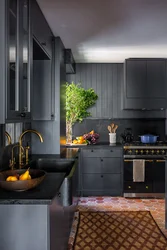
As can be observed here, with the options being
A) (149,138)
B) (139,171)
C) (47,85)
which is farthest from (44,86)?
(149,138)

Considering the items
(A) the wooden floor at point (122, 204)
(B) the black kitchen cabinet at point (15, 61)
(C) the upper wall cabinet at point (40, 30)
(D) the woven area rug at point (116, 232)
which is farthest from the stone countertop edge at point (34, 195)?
(A) the wooden floor at point (122, 204)

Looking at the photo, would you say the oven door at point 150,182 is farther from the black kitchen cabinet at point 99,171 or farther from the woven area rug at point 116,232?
the woven area rug at point 116,232

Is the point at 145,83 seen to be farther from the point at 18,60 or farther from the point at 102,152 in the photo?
the point at 18,60

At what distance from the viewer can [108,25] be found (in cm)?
327

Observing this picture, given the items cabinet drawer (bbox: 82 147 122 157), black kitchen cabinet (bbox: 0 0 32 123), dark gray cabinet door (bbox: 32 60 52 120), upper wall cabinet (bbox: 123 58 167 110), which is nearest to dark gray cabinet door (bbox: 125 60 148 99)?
upper wall cabinet (bbox: 123 58 167 110)

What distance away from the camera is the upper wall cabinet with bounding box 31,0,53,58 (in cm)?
252

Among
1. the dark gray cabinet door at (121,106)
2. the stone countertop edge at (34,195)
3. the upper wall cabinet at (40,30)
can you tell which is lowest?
the stone countertop edge at (34,195)

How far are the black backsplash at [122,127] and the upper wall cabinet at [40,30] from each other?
2.13m

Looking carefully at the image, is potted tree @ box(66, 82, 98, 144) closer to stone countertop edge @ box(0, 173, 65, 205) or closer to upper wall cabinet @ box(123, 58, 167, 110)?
upper wall cabinet @ box(123, 58, 167, 110)

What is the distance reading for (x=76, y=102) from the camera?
4793mm

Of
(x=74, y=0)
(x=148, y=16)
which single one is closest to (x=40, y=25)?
(x=74, y=0)

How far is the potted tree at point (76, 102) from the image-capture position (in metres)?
4.77

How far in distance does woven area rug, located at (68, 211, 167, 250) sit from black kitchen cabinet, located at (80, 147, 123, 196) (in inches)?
31.4

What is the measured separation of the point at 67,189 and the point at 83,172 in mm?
2259
